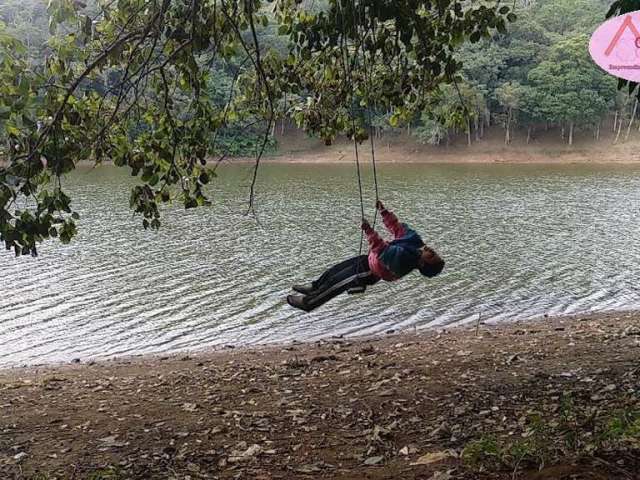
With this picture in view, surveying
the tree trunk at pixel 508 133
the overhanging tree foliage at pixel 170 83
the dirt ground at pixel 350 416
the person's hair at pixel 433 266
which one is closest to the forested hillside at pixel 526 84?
the tree trunk at pixel 508 133

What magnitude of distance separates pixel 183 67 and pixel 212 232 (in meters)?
14.8

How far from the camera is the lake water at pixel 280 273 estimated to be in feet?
36.6

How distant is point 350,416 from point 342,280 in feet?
3.55

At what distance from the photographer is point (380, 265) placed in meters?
4.58

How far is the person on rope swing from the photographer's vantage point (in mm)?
4461

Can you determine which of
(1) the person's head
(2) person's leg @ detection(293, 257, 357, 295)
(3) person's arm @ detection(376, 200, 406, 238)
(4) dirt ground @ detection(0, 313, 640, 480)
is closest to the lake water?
(2) person's leg @ detection(293, 257, 357, 295)

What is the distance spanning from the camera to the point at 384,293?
13039 millimetres

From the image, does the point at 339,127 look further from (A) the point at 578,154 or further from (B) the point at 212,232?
(A) the point at 578,154

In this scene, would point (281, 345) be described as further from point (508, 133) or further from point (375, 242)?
point (508, 133)

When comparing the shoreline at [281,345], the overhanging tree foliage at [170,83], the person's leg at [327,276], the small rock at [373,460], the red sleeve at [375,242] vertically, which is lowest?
the shoreline at [281,345]

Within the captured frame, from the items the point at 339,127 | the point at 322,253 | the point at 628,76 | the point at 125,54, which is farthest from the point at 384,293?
the point at 628,76

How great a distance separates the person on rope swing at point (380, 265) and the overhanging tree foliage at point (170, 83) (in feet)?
2.88

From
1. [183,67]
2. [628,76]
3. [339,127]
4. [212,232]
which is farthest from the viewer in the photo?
[212,232]

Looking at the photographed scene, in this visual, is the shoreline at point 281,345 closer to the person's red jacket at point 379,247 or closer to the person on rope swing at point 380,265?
the person on rope swing at point 380,265
